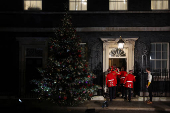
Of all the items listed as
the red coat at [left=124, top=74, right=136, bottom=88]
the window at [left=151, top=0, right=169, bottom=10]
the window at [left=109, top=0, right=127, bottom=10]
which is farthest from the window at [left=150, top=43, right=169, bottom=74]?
the window at [left=109, top=0, right=127, bottom=10]

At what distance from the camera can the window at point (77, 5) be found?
528 inches

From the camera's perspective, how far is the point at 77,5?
1345 cm

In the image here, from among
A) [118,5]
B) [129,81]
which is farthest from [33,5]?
[129,81]

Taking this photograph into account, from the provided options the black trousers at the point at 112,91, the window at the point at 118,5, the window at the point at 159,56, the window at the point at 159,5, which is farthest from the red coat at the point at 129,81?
the window at the point at 159,5

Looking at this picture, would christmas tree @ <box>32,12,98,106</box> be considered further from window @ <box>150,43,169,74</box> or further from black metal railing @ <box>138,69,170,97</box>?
window @ <box>150,43,169,74</box>

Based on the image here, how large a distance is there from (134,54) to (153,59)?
1.38m

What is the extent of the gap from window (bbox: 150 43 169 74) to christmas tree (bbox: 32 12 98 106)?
5248 millimetres

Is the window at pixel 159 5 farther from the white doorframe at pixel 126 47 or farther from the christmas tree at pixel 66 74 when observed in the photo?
the christmas tree at pixel 66 74

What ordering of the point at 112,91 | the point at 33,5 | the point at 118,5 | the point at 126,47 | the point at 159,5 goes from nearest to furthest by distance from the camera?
the point at 112,91 < the point at 126,47 < the point at 159,5 < the point at 118,5 < the point at 33,5

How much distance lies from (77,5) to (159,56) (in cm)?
636

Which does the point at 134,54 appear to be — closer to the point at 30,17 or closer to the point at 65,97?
the point at 65,97

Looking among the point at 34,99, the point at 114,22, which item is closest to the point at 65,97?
the point at 34,99

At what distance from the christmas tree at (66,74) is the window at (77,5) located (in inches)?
147

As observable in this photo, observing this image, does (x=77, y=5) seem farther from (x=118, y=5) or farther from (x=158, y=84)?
(x=158, y=84)
